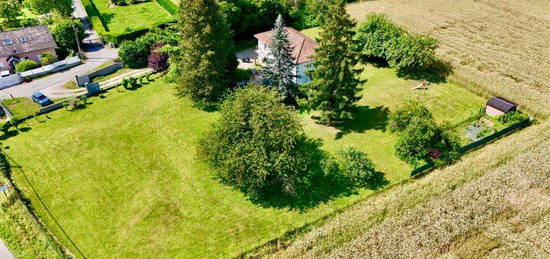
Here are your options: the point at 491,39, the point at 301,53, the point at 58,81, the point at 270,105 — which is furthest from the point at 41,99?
the point at 491,39

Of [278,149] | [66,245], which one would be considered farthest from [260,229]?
[66,245]

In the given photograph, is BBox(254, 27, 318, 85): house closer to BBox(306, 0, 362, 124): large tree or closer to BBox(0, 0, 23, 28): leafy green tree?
BBox(306, 0, 362, 124): large tree

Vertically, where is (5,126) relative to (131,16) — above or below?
below

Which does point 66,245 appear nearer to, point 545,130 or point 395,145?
point 395,145

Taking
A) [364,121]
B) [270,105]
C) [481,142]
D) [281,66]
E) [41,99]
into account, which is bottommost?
[481,142]

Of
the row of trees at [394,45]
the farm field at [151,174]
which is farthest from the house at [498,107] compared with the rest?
the row of trees at [394,45]

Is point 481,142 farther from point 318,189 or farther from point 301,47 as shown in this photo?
point 301,47
